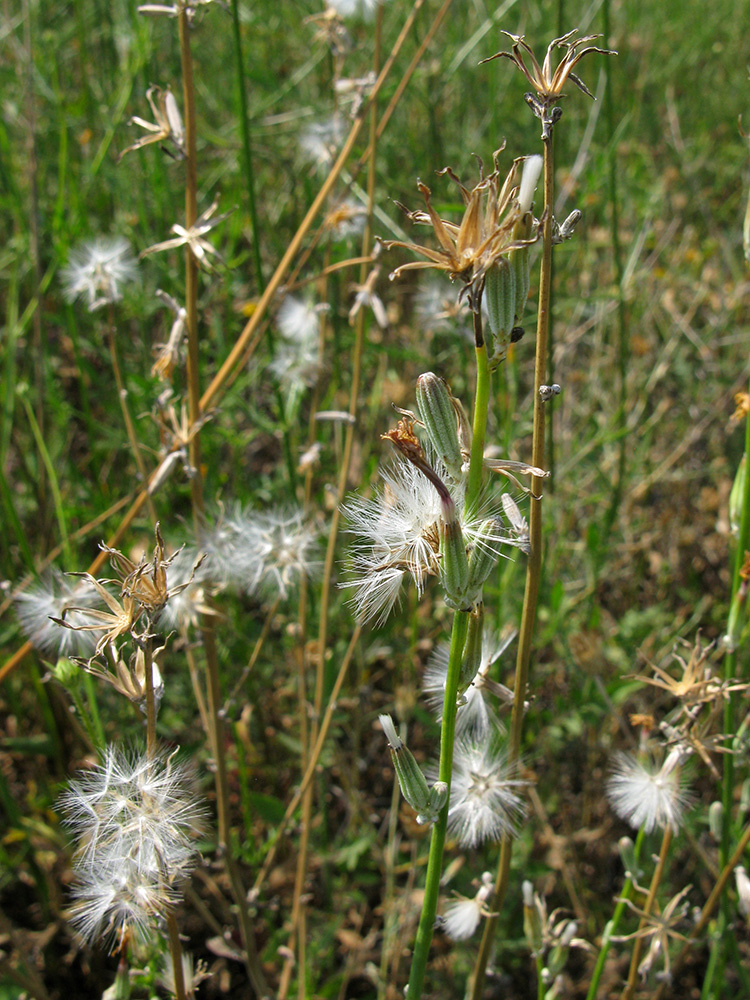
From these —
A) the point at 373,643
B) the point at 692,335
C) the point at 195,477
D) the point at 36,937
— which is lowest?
the point at 36,937

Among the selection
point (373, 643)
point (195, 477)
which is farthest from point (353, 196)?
point (195, 477)

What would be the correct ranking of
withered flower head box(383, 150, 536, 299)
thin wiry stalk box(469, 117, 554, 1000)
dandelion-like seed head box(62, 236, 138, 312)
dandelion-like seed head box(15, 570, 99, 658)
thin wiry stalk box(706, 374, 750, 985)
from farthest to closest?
dandelion-like seed head box(62, 236, 138, 312), dandelion-like seed head box(15, 570, 99, 658), thin wiry stalk box(706, 374, 750, 985), thin wiry stalk box(469, 117, 554, 1000), withered flower head box(383, 150, 536, 299)

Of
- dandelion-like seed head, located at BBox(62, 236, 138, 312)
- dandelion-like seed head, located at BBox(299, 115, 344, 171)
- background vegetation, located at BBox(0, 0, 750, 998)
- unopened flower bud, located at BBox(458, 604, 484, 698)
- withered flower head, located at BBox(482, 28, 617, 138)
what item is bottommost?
background vegetation, located at BBox(0, 0, 750, 998)

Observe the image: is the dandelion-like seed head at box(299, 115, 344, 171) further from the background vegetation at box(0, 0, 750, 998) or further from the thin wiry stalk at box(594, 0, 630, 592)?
the thin wiry stalk at box(594, 0, 630, 592)

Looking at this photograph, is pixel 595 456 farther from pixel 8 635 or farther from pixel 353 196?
pixel 8 635

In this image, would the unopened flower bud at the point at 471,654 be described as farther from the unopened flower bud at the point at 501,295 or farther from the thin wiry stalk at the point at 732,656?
the thin wiry stalk at the point at 732,656

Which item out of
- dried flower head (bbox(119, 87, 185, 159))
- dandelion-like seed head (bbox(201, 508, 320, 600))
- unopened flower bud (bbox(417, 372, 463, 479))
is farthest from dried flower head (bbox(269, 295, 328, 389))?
unopened flower bud (bbox(417, 372, 463, 479))

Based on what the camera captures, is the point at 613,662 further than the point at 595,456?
No
